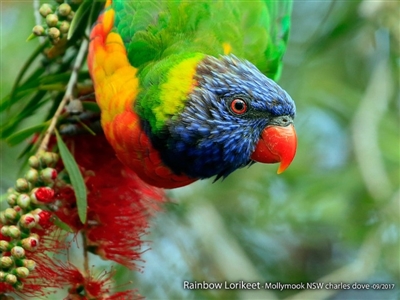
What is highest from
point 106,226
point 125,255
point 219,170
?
point 219,170

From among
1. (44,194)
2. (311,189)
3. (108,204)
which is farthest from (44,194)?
(311,189)

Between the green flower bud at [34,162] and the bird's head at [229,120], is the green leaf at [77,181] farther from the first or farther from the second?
the bird's head at [229,120]

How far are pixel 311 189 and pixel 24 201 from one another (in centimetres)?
181

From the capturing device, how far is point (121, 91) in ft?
5.63

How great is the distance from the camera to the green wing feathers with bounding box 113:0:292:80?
5.79 ft

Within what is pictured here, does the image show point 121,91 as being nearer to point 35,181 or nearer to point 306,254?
point 35,181

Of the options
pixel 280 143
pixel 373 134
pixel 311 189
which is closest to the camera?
pixel 280 143

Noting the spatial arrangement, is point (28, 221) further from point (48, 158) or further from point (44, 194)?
point (48, 158)

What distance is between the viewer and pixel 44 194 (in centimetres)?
149

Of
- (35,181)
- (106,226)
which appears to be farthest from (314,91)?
(35,181)

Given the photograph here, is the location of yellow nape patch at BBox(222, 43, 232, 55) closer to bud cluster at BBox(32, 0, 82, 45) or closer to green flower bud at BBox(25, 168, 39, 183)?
bud cluster at BBox(32, 0, 82, 45)

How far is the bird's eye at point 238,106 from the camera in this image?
1571mm

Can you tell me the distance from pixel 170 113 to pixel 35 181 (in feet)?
1.40

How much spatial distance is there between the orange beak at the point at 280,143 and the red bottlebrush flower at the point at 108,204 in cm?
51
